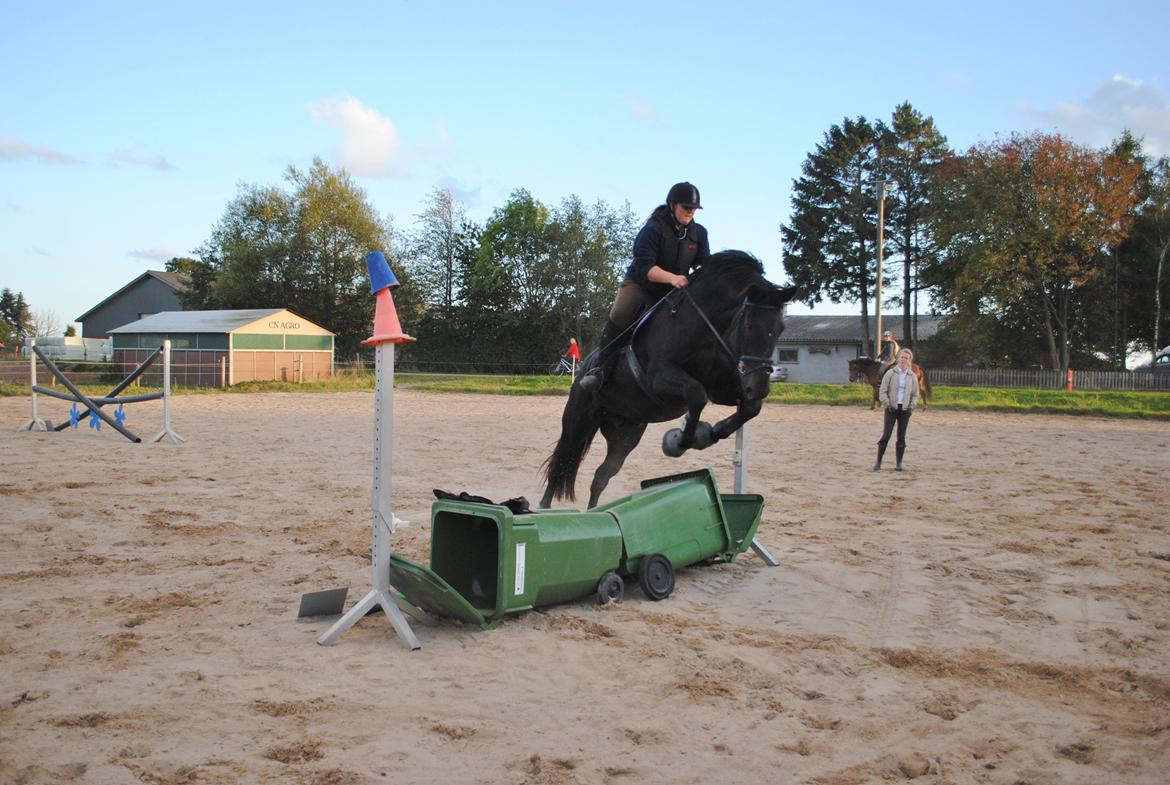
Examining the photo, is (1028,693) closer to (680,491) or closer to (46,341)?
(680,491)

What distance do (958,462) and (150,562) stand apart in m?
10.6

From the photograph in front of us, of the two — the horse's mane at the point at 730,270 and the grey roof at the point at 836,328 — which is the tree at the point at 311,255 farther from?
the horse's mane at the point at 730,270

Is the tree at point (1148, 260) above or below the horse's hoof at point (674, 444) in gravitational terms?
above

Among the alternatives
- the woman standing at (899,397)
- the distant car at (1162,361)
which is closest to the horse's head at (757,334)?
the woman standing at (899,397)

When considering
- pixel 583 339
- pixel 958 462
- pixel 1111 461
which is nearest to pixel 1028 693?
pixel 958 462

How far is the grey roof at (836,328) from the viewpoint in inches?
2131

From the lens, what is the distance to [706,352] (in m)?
5.81

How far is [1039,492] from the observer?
9.72 m

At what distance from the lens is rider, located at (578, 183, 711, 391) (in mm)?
6207

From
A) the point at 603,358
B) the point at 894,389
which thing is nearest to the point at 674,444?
the point at 603,358

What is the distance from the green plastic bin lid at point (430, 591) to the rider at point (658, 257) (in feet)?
7.72

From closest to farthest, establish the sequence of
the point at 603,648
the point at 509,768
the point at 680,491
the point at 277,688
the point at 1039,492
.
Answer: the point at 509,768 < the point at 277,688 < the point at 603,648 < the point at 680,491 < the point at 1039,492

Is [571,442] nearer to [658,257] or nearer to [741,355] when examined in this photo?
[658,257]

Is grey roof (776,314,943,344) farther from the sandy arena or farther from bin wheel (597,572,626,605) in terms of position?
bin wheel (597,572,626,605)
